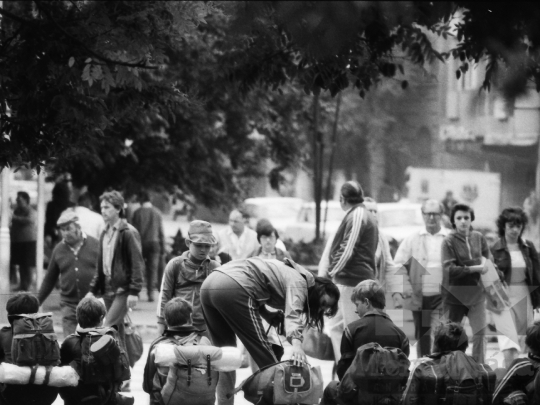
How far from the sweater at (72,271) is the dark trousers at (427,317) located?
123 inches

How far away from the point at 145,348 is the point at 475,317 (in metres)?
4.21

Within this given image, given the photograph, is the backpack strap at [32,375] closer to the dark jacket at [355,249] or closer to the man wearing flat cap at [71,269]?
the man wearing flat cap at [71,269]

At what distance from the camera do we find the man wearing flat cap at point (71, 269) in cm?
1016

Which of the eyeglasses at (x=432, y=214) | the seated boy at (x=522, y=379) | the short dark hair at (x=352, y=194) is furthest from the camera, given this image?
the eyeglasses at (x=432, y=214)

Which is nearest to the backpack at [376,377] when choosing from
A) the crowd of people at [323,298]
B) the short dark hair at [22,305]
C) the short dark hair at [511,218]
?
the crowd of people at [323,298]

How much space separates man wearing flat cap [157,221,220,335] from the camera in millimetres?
8750

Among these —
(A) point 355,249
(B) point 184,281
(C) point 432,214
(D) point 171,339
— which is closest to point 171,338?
(D) point 171,339

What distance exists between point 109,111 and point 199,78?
989cm

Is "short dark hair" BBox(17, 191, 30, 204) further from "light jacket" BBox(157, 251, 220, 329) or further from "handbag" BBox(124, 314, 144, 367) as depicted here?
"light jacket" BBox(157, 251, 220, 329)

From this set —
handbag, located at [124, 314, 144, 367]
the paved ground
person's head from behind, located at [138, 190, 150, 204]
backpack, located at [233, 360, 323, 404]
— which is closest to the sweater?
handbag, located at [124, 314, 144, 367]

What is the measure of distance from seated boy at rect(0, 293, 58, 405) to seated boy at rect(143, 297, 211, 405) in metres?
0.67

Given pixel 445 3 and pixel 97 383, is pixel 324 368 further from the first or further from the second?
pixel 445 3

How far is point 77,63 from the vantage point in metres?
7.40

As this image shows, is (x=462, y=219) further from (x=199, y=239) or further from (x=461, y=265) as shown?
(x=199, y=239)
